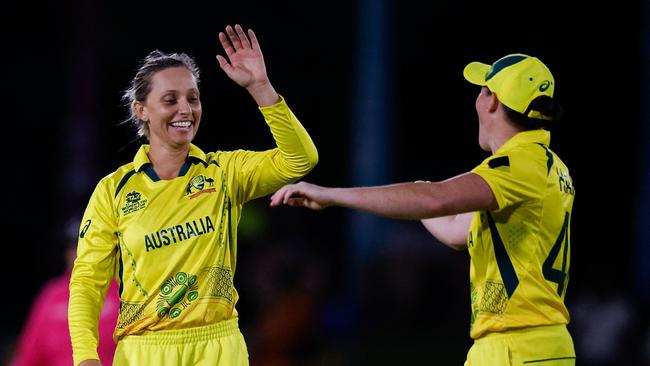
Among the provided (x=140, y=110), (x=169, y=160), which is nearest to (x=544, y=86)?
(x=169, y=160)

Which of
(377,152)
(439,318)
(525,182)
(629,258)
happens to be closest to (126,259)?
(525,182)

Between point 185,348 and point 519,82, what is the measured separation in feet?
5.57

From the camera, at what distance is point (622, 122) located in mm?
Result: 14734

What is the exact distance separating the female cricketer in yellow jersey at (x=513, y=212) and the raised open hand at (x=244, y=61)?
2.19 ft

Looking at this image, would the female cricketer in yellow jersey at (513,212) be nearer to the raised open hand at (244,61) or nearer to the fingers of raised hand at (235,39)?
the raised open hand at (244,61)

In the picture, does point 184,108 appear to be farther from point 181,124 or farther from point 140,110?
point 140,110

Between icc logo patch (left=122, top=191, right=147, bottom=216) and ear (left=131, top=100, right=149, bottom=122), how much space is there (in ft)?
1.19

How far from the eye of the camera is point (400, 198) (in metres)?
4.19

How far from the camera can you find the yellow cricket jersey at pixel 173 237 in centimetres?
446

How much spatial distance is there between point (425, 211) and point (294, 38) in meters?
11.4

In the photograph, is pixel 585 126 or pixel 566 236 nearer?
pixel 566 236

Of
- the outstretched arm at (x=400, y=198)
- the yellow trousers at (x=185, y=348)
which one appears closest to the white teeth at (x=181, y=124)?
the outstretched arm at (x=400, y=198)

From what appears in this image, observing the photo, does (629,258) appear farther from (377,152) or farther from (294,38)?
(294,38)

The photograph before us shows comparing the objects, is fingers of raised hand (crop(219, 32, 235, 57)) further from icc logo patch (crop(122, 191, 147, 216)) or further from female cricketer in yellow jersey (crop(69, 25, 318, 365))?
icc logo patch (crop(122, 191, 147, 216))
